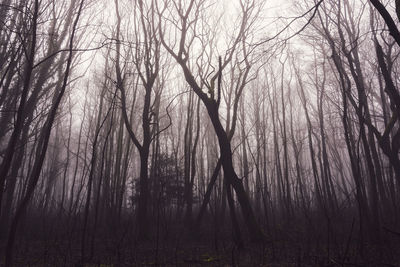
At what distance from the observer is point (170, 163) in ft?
31.9

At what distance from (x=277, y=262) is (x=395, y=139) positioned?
14.2 feet

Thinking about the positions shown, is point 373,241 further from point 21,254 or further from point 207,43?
point 207,43

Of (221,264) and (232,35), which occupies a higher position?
(232,35)

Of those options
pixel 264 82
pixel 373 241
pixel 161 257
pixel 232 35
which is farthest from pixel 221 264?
pixel 264 82

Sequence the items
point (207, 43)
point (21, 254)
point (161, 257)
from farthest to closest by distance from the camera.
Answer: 1. point (207, 43)
2. point (21, 254)
3. point (161, 257)

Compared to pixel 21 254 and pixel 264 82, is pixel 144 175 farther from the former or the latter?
pixel 264 82

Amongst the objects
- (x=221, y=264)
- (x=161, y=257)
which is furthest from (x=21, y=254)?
(x=221, y=264)

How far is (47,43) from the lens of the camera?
7105 mm

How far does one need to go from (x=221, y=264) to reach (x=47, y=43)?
288 inches

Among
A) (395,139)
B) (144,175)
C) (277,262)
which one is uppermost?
(395,139)

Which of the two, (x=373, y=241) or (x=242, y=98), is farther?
(x=242, y=98)

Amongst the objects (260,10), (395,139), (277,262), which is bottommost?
(277,262)

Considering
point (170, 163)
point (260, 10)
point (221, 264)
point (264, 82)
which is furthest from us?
point (264, 82)

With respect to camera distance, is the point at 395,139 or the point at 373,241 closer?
the point at 373,241
